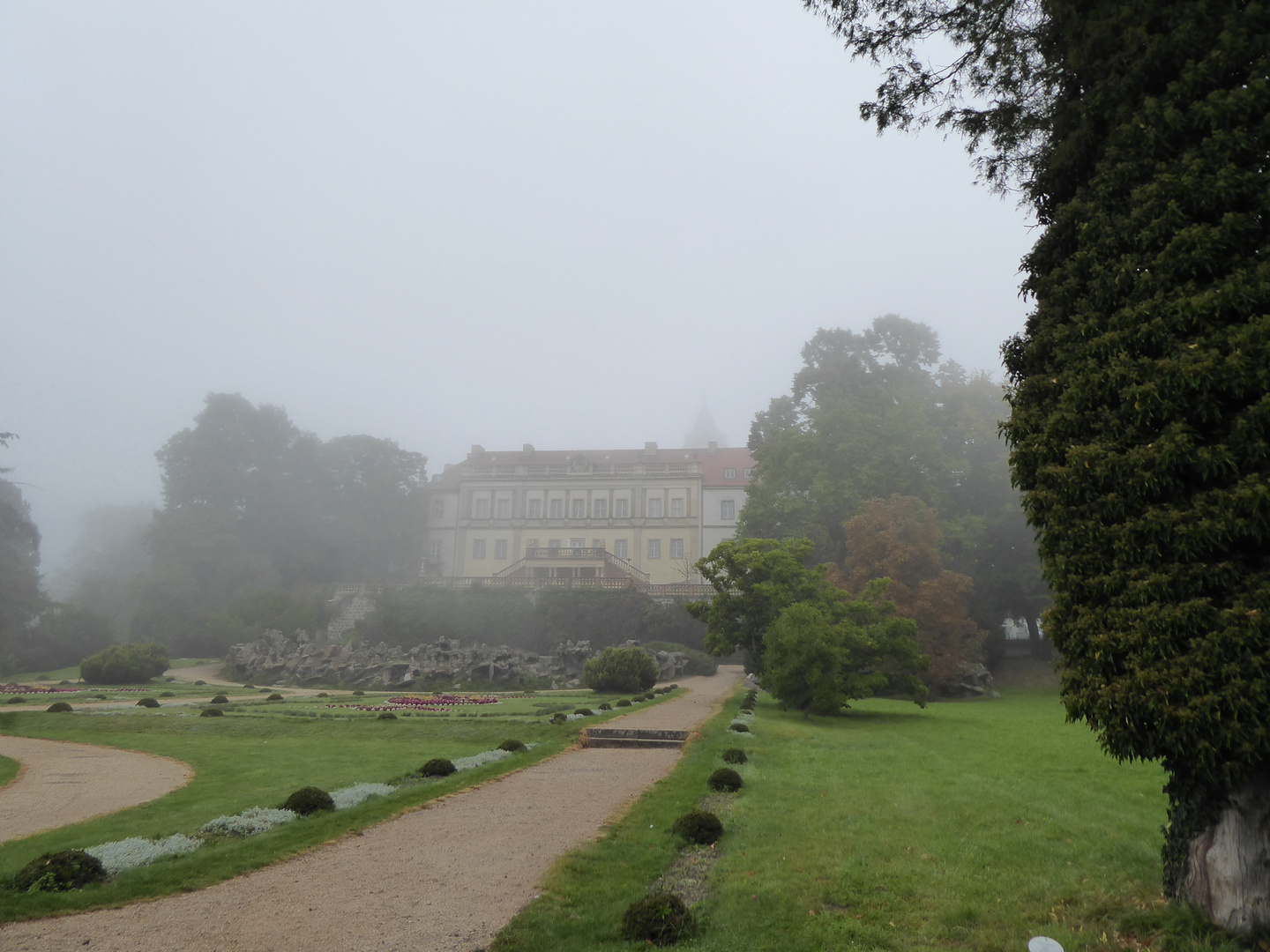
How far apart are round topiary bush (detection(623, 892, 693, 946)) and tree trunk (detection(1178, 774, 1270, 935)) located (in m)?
3.22

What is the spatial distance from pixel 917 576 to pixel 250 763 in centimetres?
2574

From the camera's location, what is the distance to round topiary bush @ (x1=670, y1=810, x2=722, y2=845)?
24.5 feet

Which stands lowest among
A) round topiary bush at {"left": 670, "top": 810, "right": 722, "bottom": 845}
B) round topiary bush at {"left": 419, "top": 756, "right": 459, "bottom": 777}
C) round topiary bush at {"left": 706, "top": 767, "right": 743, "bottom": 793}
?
round topiary bush at {"left": 419, "top": 756, "right": 459, "bottom": 777}

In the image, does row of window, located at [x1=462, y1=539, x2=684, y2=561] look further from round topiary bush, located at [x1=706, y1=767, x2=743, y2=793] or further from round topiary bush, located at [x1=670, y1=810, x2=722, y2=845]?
round topiary bush, located at [x1=670, y1=810, x2=722, y2=845]

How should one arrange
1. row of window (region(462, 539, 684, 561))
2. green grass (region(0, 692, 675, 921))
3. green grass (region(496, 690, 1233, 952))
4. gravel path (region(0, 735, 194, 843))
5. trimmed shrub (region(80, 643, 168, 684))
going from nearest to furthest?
green grass (region(496, 690, 1233, 952)) → green grass (region(0, 692, 675, 921)) → gravel path (region(0, 735, 194, 843)) → trimmed shrub (region(80, 643, 168, 684)) → row of window (region(462, 539, 684, 561))

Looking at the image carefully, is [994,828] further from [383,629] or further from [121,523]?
[121,523]

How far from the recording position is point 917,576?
31016 mm

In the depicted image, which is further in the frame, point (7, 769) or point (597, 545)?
point (597, 545)

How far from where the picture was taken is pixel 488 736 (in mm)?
15352

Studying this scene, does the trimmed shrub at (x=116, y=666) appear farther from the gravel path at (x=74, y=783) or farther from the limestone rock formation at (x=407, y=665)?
the gravel path at (x=74, y=783)

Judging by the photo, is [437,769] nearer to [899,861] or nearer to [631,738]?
[631,738]

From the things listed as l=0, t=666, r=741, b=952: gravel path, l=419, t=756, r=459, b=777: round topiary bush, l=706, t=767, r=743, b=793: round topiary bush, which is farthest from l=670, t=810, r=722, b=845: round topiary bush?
l=419, t=756, r=459, b=777: round topiary bush

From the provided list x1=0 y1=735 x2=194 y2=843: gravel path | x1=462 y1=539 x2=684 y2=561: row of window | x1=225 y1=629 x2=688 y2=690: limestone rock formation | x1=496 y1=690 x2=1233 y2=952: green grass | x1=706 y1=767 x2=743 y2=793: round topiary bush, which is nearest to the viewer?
x1=496 y1=690 x2=1233 y2=952: green grass

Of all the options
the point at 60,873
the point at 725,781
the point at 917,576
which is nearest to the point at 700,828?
the point at 725,781
